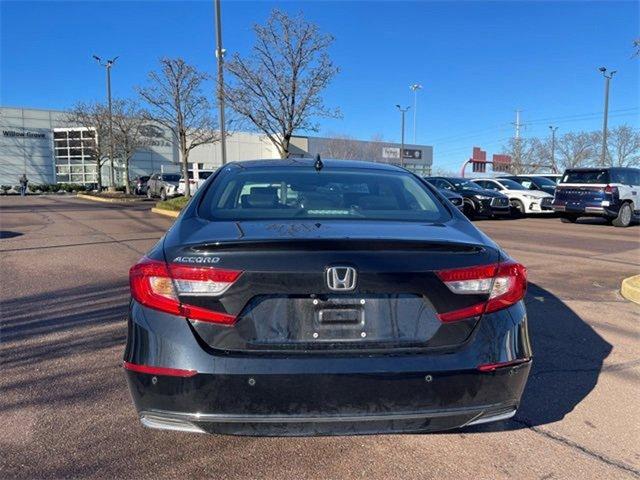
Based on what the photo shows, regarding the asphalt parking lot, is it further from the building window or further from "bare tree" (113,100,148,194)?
the building window

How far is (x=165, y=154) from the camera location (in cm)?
5769

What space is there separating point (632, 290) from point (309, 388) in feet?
18.6

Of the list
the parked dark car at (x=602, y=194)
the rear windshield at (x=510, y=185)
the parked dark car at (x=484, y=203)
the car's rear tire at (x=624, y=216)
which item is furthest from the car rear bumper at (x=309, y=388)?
the rear windshield at (x=510, y=185)

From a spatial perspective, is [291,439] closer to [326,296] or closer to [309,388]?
[309,388]

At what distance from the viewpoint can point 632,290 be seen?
6.45 m

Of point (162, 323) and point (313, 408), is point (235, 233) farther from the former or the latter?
point (313, 408)

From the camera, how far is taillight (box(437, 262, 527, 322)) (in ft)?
7.70

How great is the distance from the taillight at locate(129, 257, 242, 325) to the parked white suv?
61.8ft

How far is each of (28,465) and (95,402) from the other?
0.73 metres

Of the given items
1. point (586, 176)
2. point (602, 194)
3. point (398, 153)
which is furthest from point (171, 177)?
point (398, 153)

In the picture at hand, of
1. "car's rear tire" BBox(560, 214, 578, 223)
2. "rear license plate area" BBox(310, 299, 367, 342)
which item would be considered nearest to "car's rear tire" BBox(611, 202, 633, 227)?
"car's rear tire" BBox(560, 214, 578, 223)

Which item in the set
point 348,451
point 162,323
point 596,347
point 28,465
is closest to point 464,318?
point 348,451

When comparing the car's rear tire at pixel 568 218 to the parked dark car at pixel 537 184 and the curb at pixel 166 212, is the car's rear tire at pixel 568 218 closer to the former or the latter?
the parked dark car at pixel 537 184

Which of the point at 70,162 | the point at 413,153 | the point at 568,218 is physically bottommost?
the point at 568,218
